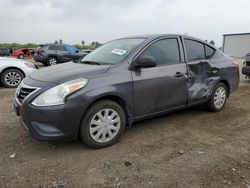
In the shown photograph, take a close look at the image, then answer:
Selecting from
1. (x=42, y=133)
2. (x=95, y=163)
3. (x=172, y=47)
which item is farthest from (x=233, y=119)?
(x=42, y=133)

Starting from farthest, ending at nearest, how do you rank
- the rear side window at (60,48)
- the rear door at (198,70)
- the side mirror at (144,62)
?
the rear side window at (60,48) → the rear door at (198,70) → the side mirror at (144,62)

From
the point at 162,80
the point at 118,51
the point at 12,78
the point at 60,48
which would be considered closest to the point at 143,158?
the point at 162,80

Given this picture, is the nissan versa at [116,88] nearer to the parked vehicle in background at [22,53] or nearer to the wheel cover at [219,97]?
the wheel cover at [219,97]

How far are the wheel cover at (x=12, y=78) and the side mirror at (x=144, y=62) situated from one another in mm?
5403

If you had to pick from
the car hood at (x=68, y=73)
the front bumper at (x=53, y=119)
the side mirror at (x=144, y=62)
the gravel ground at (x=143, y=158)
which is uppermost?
the side mirror at (x=144, y=62)

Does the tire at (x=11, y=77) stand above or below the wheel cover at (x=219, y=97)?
above

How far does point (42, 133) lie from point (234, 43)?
42.8m

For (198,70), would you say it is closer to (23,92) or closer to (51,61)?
(23,92)

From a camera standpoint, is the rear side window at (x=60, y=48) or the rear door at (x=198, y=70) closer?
the rear door at (x=198, y=70)

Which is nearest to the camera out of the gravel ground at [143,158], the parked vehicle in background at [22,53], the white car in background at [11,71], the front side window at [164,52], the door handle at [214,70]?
the gravel ground at [143,158]

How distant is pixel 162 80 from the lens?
3.94m

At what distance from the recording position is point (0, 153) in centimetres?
332

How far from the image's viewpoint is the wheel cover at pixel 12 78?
781 cm

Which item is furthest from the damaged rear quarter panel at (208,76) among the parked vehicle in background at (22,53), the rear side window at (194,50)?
the parked vehicle in background at (22,53)
